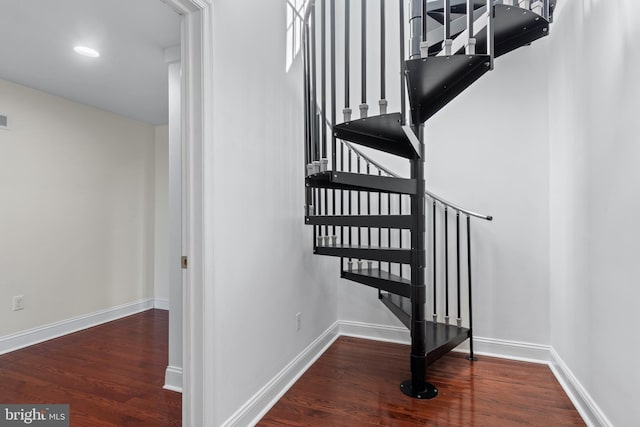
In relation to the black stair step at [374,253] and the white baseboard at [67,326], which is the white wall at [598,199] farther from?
the white baseboard at [67,326]

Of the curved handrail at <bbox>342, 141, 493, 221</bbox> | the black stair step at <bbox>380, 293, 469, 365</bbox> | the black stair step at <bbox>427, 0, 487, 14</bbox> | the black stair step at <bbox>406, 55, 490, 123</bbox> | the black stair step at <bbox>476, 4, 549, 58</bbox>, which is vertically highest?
the black stair step at <bbox>427, 0, 487, 14</bbox>

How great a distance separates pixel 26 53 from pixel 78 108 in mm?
1059

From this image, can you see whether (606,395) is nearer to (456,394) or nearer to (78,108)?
(456,394)

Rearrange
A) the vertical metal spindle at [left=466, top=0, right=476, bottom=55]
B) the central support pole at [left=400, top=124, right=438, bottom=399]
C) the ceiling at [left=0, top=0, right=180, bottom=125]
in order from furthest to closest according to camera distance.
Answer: the central support pole at [left=400, top=124, right=438, bottom=399], the ceiling at [left=0, top=0, right=180, bottom=125], the vertical metal spindle at [left=466, top=0, right=476, bottom=55]

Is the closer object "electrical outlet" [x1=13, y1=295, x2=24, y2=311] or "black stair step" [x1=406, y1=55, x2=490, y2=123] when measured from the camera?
"black stair step" [x1=406, y1=55, x2=490, y2=123]

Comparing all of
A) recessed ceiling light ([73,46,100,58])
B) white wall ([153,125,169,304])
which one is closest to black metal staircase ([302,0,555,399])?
recessed ceiling light ([73,46,100,58])

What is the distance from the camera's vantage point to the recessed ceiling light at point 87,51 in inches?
92.0

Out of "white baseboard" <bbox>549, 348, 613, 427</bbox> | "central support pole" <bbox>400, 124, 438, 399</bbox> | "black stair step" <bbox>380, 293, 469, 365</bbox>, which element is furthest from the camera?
"black stair step" <bbox>380, 293, 469, 365</bbox>

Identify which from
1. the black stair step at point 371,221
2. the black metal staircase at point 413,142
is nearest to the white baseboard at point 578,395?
the black metal staircase at point 413,142

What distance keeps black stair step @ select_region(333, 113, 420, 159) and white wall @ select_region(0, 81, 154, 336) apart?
293 centimetres

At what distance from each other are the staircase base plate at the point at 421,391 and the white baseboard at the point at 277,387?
0.68 m

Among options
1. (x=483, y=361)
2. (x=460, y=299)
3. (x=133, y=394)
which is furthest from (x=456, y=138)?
(x=133, y=394)

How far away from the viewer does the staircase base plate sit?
202 cm

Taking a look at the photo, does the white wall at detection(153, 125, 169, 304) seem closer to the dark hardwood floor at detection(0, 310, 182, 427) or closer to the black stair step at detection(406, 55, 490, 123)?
the dark hardwood floor at detection(0, 310, 182, 427)
